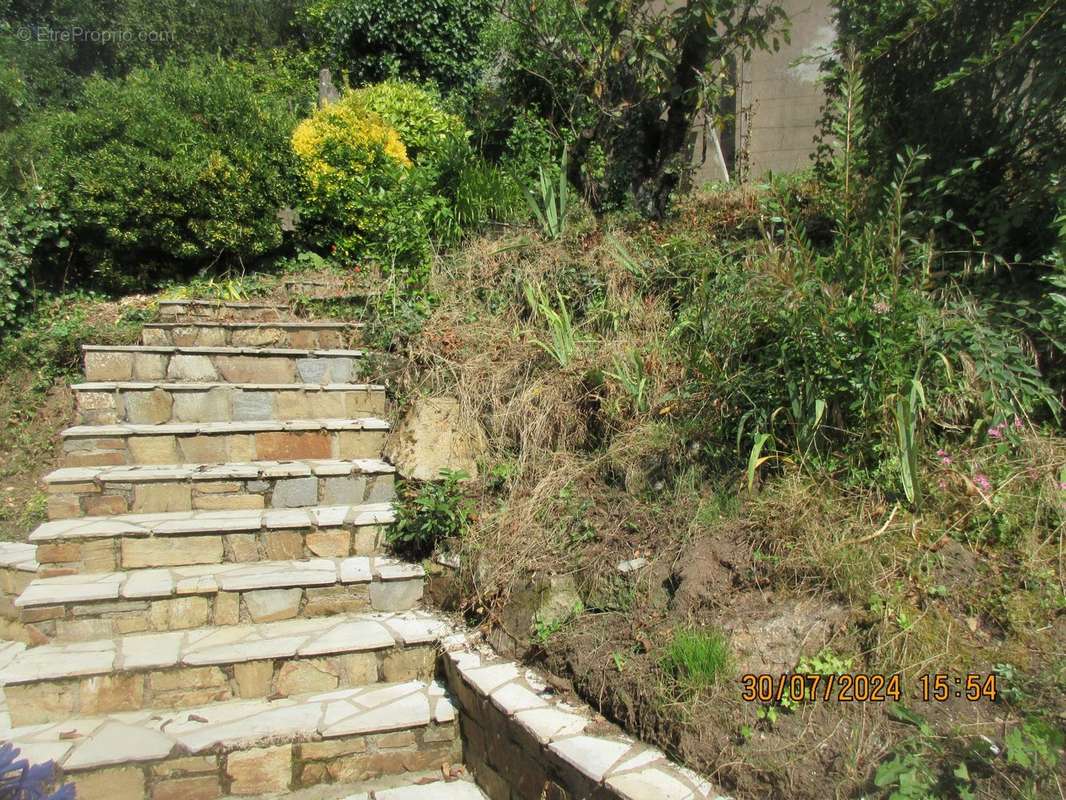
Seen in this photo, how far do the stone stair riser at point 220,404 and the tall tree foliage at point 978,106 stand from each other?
309 centimetres

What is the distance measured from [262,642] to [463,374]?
67.4 inches

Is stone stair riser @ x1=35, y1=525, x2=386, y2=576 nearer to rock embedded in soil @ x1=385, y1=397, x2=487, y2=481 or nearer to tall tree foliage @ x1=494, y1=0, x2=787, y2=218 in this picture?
rock embedded in soil @ x1=385, y1=397, x2=487, y2=481

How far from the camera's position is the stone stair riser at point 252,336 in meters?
4.50

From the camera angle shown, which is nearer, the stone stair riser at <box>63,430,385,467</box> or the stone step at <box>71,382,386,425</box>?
the stone stair riser at <box>63,430,385,467</box>

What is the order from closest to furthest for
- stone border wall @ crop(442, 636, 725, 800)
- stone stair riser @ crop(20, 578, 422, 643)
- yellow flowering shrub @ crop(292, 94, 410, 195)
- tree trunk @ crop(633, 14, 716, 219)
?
stone border wall @ crop(442, 636, 725, 800)
stone stair riser @ crop(20, 578, 422, 643)
tree trunk @ crop(633, 14, 716, 219)
yellow flowering shrub @ crop(292, 94, 410, 195)

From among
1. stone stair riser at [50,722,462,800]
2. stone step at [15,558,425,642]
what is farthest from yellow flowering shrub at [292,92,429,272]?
stone stair riser at [50,722,462,800]

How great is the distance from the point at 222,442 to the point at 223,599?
39.9 inches

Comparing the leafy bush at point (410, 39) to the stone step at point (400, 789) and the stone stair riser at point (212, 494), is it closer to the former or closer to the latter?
the stone stair riser at point (212, 494)

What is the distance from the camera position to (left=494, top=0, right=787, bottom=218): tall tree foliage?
16.0ft

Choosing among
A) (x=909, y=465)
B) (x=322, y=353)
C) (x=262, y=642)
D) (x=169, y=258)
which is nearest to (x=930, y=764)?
(x=909, y=465)

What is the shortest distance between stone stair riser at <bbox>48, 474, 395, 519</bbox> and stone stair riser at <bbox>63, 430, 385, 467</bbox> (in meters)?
0.28

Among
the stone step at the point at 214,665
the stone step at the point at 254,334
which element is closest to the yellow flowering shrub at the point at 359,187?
the stone step at the point at 254,334

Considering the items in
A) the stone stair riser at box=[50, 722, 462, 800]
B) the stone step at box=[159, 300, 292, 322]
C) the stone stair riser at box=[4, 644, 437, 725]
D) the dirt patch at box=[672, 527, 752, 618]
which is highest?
the stone step at box=[159, 300, 292, 322]

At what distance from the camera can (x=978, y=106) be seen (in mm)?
3439
